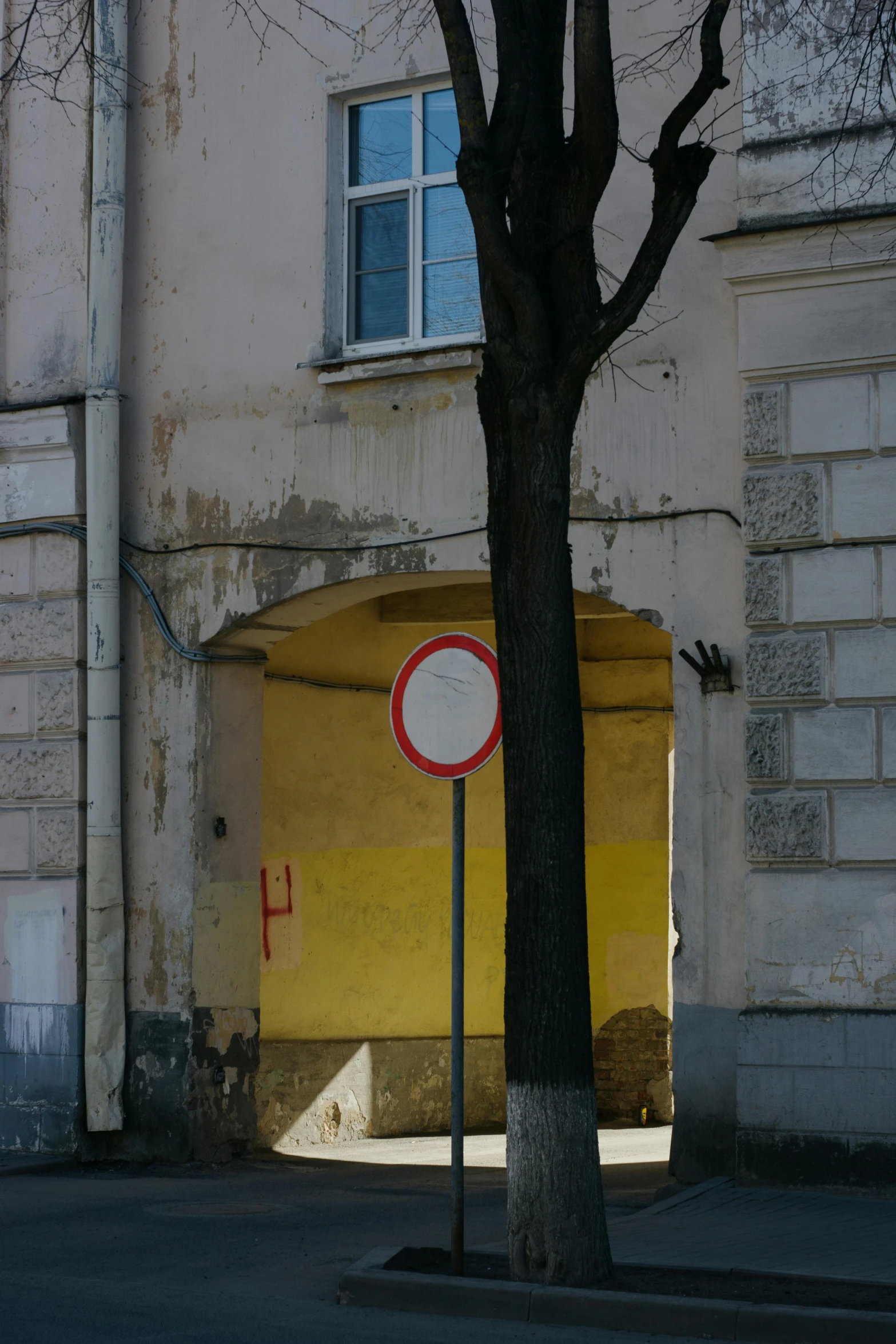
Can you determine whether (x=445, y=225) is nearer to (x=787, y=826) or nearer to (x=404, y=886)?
(x=787, y=826)

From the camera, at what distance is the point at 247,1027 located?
11000 millimetres

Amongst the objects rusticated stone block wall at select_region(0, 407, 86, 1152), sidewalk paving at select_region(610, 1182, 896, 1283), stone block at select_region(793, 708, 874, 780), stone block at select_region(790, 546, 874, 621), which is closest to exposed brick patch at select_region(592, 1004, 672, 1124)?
rusticated stone block wall at select_region(0, 407, 86, 1152)

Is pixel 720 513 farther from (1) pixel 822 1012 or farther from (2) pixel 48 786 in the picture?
(2) pixel 48 786

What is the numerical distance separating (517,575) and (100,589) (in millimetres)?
4772

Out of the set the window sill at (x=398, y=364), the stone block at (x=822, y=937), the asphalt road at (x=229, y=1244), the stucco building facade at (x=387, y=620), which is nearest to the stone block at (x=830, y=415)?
the stucco building facade at (x=387, y=620)

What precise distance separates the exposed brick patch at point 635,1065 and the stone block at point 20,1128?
4.84m

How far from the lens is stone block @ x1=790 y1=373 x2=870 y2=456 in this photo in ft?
29.3

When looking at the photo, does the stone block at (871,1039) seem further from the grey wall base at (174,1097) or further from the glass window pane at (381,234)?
the glass window pane at (381,234)

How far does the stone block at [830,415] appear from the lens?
351 inches

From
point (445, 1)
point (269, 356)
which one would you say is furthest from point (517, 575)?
point (269, 356)

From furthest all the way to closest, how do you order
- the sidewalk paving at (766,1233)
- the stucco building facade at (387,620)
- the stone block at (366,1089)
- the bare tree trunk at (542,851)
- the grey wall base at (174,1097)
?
the stone block at (366,1089)
the grey wall base at (174,1097)
the stucco building facade at (387,620)
the sidewalk paving at (766,1233)
the bare tree trunk at (542,851)

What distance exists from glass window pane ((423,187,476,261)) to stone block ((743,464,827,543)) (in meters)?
2.58

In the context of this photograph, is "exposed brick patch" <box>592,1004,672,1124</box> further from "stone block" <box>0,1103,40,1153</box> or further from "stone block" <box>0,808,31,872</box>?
"stone block" <box>0,808,31,872</box>

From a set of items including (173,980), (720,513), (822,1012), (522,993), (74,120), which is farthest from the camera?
(74,120)
